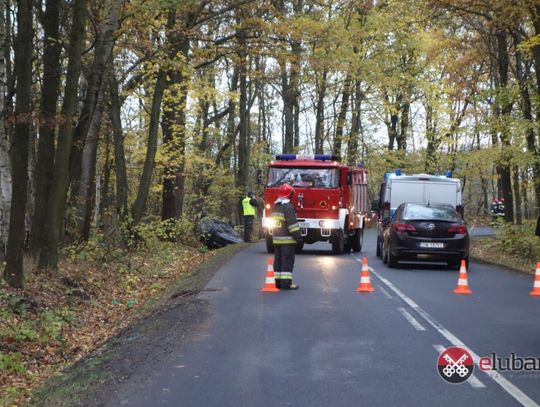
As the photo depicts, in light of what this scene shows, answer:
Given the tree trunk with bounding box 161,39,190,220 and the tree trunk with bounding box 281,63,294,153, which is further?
the tree trunk with bounding box 281,63,294,153

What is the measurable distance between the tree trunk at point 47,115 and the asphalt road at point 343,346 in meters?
3.99

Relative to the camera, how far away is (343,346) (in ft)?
28.0

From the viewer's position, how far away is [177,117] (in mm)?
28203

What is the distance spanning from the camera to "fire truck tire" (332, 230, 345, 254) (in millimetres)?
22750

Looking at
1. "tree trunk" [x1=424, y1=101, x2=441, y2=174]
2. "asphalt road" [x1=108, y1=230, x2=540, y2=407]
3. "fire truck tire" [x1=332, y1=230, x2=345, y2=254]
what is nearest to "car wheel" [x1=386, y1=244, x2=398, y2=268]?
"asphalt road" [x1=108, y1=230, x2=540, y2=407]

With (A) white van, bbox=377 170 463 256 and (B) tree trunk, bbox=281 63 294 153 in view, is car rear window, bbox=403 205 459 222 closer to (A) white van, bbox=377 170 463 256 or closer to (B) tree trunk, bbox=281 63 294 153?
(A) white van, bbox=377 170 463 256

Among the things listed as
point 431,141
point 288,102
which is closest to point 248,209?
point 288,102

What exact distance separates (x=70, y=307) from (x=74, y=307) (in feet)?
0.46

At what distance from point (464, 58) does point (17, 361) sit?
2812 centimetres

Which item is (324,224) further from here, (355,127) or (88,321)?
(355,127)

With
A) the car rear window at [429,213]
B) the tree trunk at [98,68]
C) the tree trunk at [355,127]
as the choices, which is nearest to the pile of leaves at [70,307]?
the tree trunk at [98,68]

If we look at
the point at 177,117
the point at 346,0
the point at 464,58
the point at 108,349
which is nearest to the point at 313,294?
the point at 108,349

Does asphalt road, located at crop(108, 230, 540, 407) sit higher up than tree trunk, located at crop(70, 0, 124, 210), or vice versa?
tree trunk, located at crop(70, 0, 124, 210)

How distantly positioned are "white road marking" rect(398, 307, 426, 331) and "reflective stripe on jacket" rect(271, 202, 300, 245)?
2807 mm
